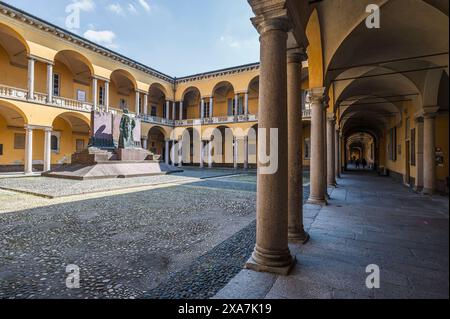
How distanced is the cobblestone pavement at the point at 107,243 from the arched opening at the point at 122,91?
2321 centimetres

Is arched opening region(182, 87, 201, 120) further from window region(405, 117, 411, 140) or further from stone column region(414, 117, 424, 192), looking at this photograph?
stone column region(414, 117, 424, 192)

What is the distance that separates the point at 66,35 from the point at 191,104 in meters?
17.4

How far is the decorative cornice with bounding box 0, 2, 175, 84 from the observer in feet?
51.3

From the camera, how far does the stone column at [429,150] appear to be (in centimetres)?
930

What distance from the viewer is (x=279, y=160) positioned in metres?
2.96

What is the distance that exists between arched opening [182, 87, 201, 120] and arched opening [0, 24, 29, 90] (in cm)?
1794

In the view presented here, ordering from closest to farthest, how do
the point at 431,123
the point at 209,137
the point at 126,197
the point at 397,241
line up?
the point at 397,241 < the point at 126,197 < the point at 431,123 < the point at 209,137

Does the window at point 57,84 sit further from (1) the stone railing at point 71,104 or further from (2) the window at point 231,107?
(2) the window at point 231,107

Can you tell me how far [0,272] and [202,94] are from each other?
93.7 ft

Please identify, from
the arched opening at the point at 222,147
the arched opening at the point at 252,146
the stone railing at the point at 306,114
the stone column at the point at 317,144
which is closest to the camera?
the stone column at the point at 317,144

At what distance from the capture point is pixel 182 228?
494cm

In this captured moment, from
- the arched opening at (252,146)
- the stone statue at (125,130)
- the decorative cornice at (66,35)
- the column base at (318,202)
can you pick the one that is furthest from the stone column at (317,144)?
the arched opening at (252,146)
